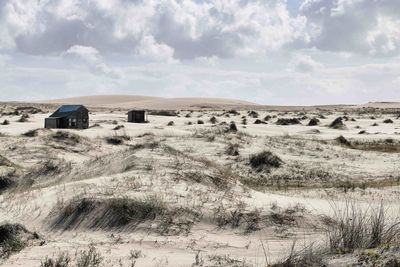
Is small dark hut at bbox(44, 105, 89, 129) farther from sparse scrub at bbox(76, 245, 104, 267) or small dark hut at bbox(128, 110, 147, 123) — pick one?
sparse scrub at bbox(76, 245, 104, 267)

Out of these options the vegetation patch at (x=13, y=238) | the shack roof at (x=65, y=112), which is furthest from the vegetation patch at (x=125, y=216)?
the shack roof at (x=65, y=112)

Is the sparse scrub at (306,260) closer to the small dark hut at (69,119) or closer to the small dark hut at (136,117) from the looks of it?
the small dark hut at (69,119)

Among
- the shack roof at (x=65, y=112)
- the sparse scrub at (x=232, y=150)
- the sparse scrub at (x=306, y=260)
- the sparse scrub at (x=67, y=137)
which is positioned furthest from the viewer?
the shack roof at (x=65, y=112)

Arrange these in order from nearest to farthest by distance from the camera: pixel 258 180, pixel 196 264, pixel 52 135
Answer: pixel 196 264 → pixel 258 180 → pixel 52 135

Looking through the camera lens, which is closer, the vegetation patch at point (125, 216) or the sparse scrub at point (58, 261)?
the sparse scrub at point (58, 261)

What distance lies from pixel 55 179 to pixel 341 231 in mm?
11277

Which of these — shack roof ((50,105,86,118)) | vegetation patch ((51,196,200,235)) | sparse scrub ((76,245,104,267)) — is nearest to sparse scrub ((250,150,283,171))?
vegetation patch ((51,196,200,235))

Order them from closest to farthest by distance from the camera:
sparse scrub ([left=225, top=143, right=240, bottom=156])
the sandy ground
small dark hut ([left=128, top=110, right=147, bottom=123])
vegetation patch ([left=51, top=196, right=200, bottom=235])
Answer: the sandy ground, vegetation patch ([left=51, top=196, right=200, bottom=235]), sparse scrub ([left=225, top=143, right=240, bottom=156]), small dark hut ([left=128, top=110, right=147, bottom=123])

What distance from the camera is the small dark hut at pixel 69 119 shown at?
40.9 m

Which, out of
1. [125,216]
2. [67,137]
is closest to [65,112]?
[67,137]

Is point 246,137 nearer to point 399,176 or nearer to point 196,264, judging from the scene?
point 399,176

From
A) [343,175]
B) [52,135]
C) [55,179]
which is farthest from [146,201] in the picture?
[52,135]

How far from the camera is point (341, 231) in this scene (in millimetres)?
8664

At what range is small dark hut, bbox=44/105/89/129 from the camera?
4088cm
